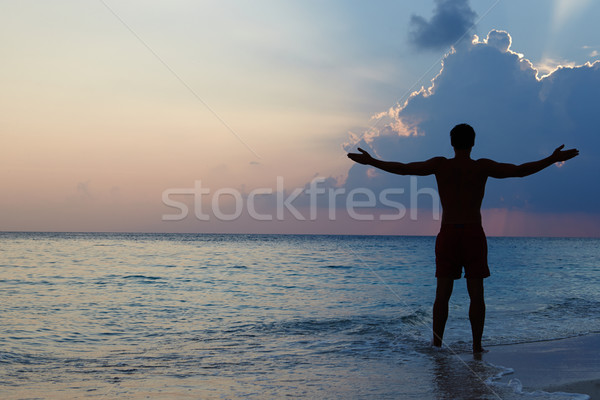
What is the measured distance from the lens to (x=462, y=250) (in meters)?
5.00

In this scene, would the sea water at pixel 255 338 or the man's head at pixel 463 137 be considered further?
the man's head at pixel 463 137

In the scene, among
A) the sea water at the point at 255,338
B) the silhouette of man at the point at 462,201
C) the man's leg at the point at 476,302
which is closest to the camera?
the sea water at the point at 255,338

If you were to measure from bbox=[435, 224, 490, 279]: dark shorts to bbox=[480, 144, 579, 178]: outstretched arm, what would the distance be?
554mm

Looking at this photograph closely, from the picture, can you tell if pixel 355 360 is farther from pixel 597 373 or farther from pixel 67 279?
pixel 67 279

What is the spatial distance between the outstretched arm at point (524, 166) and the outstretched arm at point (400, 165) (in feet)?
1.57

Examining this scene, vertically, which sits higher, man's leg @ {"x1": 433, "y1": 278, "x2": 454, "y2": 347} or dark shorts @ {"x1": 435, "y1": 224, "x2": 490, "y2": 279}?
dark shorts @ {"x1": 435, "y1": 224, "x2": 490, "y2": 279}

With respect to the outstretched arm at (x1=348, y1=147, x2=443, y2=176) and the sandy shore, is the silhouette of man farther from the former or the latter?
the sandy shore

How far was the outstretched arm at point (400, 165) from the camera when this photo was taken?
4480mm

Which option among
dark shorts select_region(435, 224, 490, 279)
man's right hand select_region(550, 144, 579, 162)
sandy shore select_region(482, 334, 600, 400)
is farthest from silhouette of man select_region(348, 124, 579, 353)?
sandy shore select_region(482, 334, 600, 400)

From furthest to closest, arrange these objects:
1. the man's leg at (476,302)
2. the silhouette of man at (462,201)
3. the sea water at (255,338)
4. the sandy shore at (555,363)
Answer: the man's leg at (476,302) → the silhouette of man at (462,201) → the sea water at (255,338) → the sandy shore at (555,363)

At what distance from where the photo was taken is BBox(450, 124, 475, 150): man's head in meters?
4.99

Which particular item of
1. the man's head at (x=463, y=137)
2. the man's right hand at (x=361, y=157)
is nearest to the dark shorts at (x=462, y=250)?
the man's head at (x=463, y=137)

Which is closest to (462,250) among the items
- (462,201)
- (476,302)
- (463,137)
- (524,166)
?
(462,201)

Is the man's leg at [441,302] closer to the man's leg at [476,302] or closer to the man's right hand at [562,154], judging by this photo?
the man's leg at [476,302]
